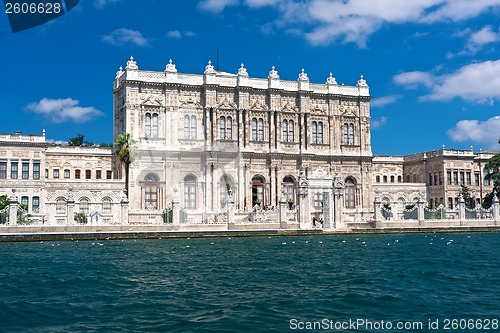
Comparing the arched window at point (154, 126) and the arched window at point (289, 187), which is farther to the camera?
the arched window at point (289, 187)

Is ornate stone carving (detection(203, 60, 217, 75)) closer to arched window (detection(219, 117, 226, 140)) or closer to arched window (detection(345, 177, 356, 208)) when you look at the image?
arched window (detection(219, 117, 226, 140))

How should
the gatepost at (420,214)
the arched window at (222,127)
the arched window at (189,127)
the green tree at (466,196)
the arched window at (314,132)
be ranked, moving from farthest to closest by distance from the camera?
the green tree at (466,196)
the arched window at (314,132)
the arched window at (222,127)
the arched window at (189,127)
the gatepost at (420,214)

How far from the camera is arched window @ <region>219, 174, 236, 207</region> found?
49531 millimetres

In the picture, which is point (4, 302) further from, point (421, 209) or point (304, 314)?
point (421, 209)

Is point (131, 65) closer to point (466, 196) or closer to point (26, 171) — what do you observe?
point (26, 171)

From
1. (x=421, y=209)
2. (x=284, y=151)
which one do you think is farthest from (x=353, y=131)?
(x=421, y=209)

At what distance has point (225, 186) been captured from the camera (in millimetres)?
49812

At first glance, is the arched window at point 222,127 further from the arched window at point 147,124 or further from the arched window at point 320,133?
the arched window at point 320,133

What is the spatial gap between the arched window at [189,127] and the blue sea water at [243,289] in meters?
22.4

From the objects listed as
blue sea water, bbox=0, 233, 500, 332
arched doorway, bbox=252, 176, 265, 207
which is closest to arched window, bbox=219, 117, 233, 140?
arched doorway, bbox=252, 176, 265, 207

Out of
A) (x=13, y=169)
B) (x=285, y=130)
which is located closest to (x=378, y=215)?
(x=285, y=130)

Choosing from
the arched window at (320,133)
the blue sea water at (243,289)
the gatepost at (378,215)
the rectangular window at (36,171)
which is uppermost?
the arched window at (320,133)

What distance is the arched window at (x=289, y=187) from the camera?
51.7 meters

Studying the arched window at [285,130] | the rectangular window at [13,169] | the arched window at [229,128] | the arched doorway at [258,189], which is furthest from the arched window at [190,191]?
the rectangular window at [13,169]
